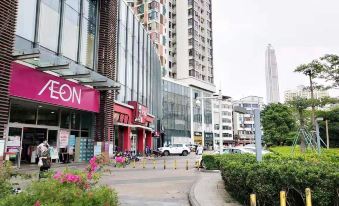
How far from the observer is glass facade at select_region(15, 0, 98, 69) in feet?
58.0

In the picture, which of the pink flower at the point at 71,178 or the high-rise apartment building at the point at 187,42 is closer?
the pink flower at the point at 71,178

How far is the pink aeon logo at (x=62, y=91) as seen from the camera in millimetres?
18648

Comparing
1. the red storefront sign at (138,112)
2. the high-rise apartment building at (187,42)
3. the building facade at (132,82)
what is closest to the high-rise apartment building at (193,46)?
the high-rise apartment building at (187,42)

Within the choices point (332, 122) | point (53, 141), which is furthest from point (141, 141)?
point (332, 122)

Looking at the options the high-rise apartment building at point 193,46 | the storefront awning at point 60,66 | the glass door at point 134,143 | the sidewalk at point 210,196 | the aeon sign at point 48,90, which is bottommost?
the sidewalk at point 210,196

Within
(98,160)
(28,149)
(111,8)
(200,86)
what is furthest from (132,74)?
(200,86)

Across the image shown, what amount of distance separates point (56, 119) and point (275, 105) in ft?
146

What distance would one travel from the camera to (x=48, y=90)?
18547mm

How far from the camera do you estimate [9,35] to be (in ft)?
47.9

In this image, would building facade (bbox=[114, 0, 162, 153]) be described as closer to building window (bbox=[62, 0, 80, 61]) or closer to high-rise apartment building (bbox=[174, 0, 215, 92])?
building window (bbox=[62, 0, 80, 61])

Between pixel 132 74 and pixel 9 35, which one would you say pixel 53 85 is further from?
pixel 132 74

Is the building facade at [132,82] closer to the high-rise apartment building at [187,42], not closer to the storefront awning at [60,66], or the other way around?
the storefront awning at [60,66]

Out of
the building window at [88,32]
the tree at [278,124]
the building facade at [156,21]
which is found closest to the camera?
the building window at [88,32]

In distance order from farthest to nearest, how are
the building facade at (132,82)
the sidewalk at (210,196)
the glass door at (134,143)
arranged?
the glass door at (134,143) < the building facade at (132,82) < the sidewalk at (210,196)
